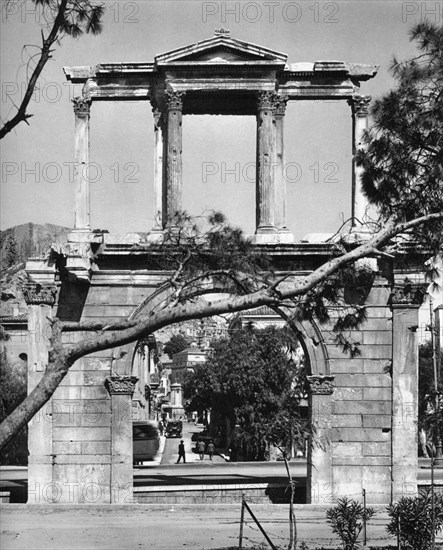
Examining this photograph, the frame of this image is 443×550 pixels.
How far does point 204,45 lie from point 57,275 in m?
5.72

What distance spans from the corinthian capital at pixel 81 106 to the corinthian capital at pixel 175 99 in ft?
5.81

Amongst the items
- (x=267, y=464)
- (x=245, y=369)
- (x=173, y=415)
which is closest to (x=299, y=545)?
(x=267, y=464)

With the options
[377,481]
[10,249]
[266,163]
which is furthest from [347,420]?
[10,249]

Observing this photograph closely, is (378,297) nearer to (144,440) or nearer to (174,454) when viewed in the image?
(144,440)

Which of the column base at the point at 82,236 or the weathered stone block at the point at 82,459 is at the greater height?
the column base at the point at 82,236

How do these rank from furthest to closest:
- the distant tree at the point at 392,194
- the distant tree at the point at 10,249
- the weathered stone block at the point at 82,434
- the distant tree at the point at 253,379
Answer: the distant tree at the point at 10,249
the distant tree at the point at 253,379
the weathered stone block at the point at 82,434
the distant tree at the point at 392,194

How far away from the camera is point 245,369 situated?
45.3 metres

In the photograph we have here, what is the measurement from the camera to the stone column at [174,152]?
79.5 feet

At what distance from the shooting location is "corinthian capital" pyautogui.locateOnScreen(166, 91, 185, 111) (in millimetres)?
24188

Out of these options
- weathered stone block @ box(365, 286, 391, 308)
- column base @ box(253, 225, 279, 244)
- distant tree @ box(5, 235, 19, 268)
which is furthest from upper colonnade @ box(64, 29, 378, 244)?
distant tree @ box(5, 235, 19, 268)

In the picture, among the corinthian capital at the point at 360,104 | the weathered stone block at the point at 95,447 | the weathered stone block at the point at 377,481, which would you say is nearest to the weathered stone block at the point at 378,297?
the weathered stone block at the point at 377,481

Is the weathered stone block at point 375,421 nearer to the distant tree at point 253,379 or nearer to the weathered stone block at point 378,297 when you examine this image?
the weathered stone block at point 378,297

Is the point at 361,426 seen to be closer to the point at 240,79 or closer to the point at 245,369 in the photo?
the point at 240,79

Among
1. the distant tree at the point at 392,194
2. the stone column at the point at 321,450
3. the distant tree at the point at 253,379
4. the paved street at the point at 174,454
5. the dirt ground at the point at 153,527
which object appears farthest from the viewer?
the paved street at the point at 174,454
